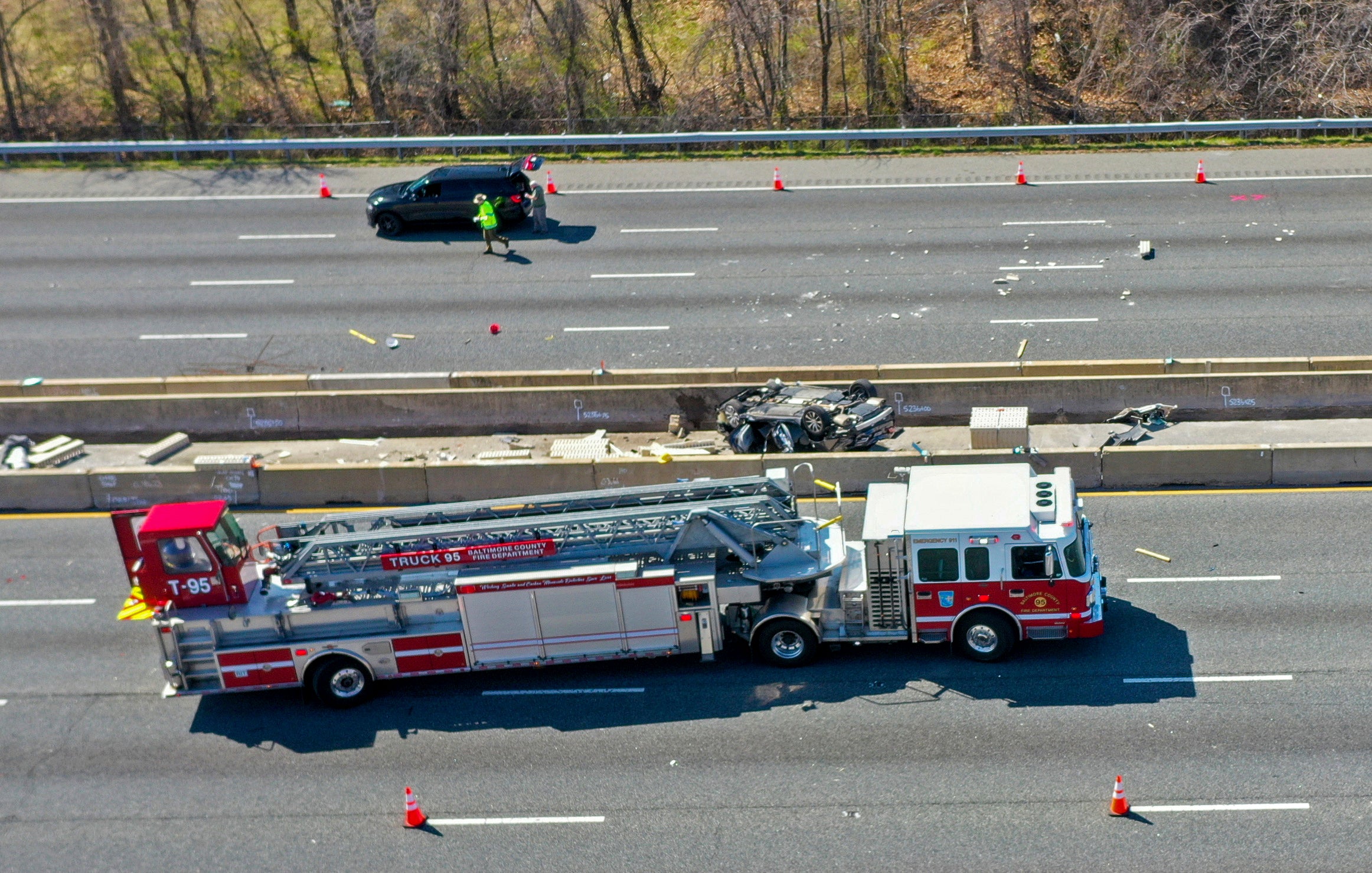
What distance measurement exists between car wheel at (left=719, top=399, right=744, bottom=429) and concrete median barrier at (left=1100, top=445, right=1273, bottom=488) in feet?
19.1

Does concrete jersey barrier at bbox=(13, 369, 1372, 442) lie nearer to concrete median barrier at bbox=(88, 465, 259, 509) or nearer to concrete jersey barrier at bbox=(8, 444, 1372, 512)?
concrete jersey barrier at bbox=(8, 444, 1372, 512)

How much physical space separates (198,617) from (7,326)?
15.3 metres

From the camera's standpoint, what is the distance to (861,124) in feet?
125

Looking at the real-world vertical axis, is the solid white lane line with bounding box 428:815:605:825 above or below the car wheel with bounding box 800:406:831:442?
below

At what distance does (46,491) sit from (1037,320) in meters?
18.1

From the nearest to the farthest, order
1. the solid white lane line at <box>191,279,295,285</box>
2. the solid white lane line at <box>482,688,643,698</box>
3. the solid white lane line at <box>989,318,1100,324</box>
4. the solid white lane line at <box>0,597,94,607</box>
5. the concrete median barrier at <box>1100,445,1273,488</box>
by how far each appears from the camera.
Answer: the solid white lane line at <box>482,688,643,698</box> → the solid white lane line at <box>0,597,94,607</box> → the concrete median barrier at <box>1100,445,1273,488</box> → the solid white lane line at <box>989,318,1100,324</box> → the solid white lane line at <box>191,279,295,285</box>

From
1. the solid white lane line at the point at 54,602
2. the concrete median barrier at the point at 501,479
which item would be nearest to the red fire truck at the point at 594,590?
the solid white lane line at the point at 54,602

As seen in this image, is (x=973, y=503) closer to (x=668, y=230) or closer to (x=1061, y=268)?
(x=1061, y=268)

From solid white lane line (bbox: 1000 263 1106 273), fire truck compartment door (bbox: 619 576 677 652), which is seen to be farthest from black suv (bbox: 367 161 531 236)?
fire truck compartment door (bbox: 619 576 677 652)

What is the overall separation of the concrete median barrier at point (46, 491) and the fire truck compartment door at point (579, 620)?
10147 millimetres

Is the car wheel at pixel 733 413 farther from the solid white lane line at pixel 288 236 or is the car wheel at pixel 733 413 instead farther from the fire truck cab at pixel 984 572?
the solid white lane line at pixel 288 236

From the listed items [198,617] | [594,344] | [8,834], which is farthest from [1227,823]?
[594,344]

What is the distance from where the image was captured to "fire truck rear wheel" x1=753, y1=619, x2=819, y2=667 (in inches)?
677

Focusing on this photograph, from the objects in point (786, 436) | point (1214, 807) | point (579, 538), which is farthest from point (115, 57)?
point (1214, 807)
